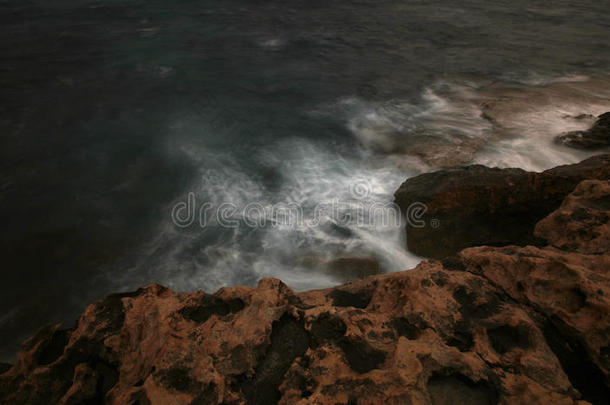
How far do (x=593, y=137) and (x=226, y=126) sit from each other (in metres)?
8.64

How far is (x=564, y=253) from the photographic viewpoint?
301cm

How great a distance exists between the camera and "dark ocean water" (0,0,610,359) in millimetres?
5707

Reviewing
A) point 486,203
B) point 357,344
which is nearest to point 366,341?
point 357,344

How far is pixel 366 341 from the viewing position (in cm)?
238

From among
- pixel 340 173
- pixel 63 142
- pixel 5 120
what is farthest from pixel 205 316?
pixel 5 120

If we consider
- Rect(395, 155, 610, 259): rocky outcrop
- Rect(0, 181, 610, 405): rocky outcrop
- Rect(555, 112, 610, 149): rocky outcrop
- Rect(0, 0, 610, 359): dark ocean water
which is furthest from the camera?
Rect(555, 112, 610, 149): rocky outcrop

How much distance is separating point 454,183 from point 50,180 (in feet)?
26.2

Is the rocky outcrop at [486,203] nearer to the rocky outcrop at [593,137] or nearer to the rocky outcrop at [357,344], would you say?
the rocky outcrop at [357,344]

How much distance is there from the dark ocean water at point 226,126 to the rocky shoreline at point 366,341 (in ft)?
8.00

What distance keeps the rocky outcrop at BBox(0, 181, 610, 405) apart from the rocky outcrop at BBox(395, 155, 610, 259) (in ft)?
5.28

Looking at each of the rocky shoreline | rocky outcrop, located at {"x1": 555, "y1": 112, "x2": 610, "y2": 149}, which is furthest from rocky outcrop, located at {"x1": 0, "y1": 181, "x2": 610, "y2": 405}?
rocky outcrop, located at {"x1": 555, "y1": 112, "x2": 610, "y2": 149}

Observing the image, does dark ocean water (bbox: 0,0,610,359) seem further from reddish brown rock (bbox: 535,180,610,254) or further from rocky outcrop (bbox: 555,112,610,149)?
reddish brown rock (bbox: 535,180,610,254)

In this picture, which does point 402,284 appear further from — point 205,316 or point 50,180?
point 50,180

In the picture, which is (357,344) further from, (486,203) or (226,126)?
(226,126)
